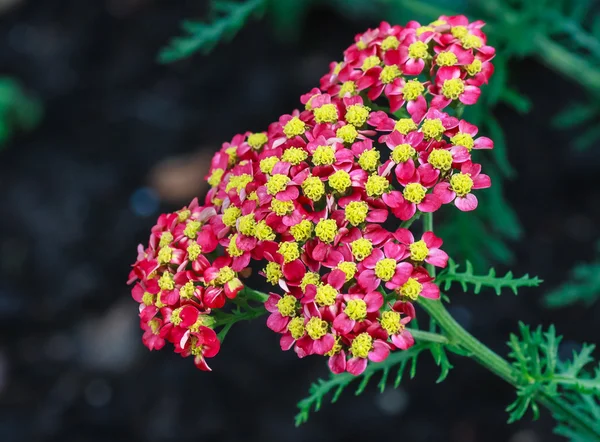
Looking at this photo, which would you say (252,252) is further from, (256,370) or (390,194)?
(256,370)

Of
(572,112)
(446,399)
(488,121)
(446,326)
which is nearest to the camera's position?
(446,326)

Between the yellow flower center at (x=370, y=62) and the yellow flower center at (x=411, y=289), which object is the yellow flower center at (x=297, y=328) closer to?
the yellow flower center at (x=411, y=289)

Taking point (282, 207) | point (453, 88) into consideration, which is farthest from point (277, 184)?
point (453, 88)

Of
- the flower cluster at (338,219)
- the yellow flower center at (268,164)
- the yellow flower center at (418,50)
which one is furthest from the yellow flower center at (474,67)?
the yellow flower center at (268,164)

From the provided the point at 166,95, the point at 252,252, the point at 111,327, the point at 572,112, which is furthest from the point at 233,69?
the point at 252,252

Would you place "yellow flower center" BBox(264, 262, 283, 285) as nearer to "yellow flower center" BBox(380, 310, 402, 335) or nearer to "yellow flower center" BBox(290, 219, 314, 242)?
"yellow flower center" BBox(290, 219, 314, 242)

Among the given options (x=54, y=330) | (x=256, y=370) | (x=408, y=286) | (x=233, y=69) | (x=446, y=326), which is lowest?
(x=54, y=330)
